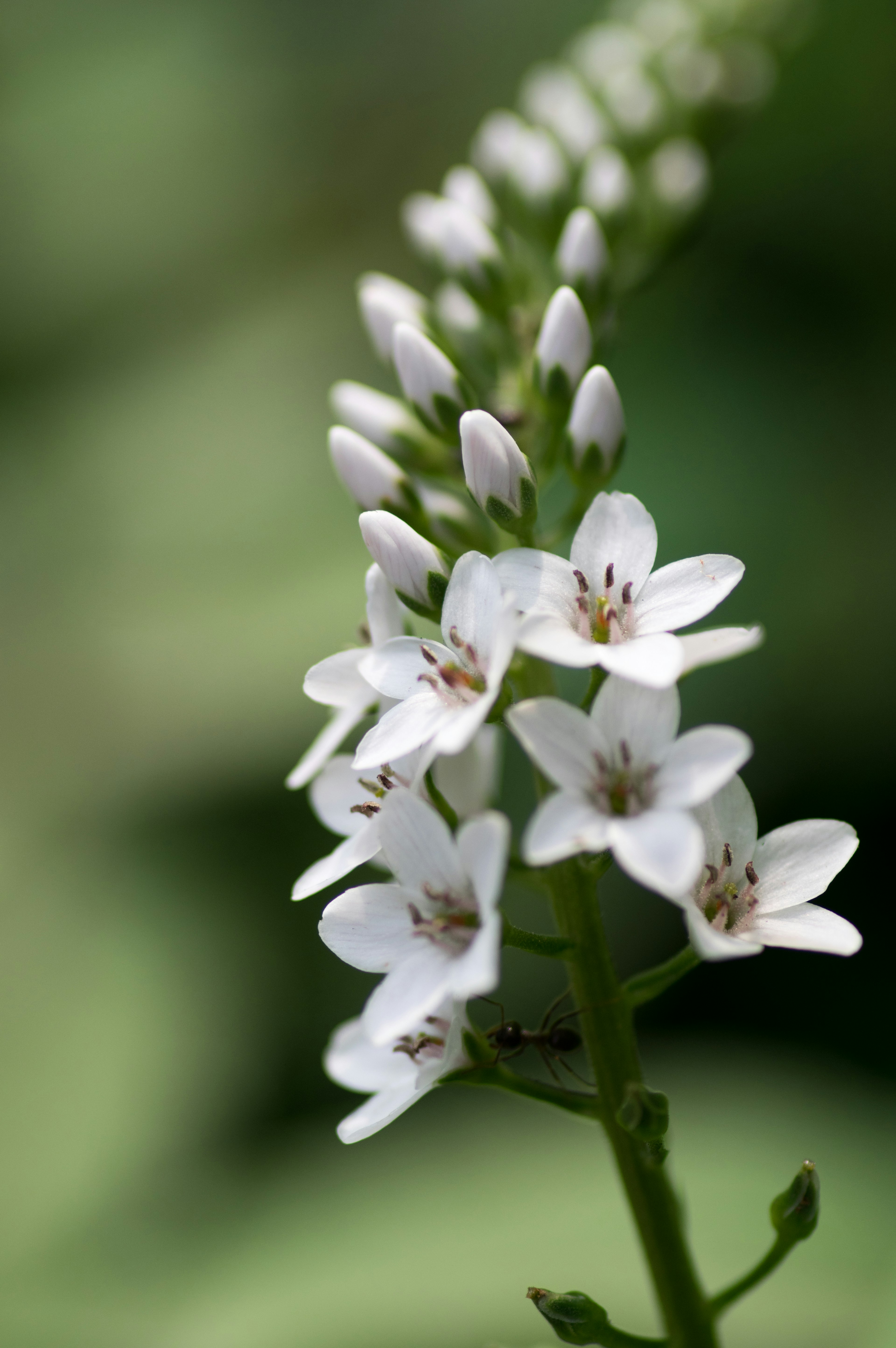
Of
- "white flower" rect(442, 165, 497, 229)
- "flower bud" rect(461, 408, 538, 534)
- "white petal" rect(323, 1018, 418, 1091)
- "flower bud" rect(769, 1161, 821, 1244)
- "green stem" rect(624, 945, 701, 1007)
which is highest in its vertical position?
"white flower" rect(442, 165, 497, 229)

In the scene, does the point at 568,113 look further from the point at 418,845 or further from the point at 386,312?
the point at 418,845

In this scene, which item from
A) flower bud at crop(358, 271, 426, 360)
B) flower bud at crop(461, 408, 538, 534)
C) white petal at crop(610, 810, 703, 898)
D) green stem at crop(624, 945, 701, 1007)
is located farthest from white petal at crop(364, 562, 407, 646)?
flower bud at crop(358, 271, 426, 360)

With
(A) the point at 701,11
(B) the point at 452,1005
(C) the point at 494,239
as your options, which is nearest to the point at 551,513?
(C) the point at 494,239

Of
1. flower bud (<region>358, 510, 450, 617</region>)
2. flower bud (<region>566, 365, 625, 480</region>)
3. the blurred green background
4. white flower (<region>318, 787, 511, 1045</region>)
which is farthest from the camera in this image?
the blurred green background

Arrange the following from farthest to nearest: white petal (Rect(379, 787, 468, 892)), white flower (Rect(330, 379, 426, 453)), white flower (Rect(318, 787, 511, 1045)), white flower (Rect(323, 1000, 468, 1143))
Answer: white flower (Rect(330, 379, 426, 453))
white flower (Rect(323, 1000, 468, 1143))
white petal (Rect(379, 787, 468, 892))
white flower (Rect(318, 787, 511, 1045))

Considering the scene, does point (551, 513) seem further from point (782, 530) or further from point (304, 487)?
point (304, 487)

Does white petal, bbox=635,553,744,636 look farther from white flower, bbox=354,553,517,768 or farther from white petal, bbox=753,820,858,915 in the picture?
white petal, bbox=753,820,858,915
